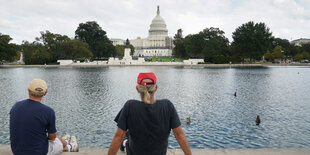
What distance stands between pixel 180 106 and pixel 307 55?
320 feet

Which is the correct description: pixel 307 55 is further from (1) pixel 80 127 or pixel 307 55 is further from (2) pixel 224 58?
(1) pixel 80 127

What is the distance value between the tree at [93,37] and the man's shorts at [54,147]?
8901 cm

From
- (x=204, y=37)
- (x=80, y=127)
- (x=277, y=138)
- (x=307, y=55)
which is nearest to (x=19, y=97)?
(x=80, y=127)

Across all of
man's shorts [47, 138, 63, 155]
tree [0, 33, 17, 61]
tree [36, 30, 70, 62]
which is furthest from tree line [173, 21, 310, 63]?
man's shorts [47, 138, 63, 155]

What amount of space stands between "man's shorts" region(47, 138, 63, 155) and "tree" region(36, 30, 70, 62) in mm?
80320

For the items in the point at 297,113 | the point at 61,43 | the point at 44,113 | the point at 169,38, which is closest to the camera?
the point at 44,113

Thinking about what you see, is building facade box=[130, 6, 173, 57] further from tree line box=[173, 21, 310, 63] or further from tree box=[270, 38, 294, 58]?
tree line box=[173, 21, 310, 63]

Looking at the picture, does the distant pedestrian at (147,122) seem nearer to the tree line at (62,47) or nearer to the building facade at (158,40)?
the tree line at (62,47)

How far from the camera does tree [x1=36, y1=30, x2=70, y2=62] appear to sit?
81625 mm

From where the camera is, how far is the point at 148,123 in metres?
3.31

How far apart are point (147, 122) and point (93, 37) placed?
9443 cm

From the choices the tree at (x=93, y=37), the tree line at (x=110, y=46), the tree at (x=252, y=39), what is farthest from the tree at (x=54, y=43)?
the tree at (x=252, y=39)

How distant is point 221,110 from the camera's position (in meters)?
14.7

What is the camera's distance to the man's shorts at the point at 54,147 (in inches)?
195
